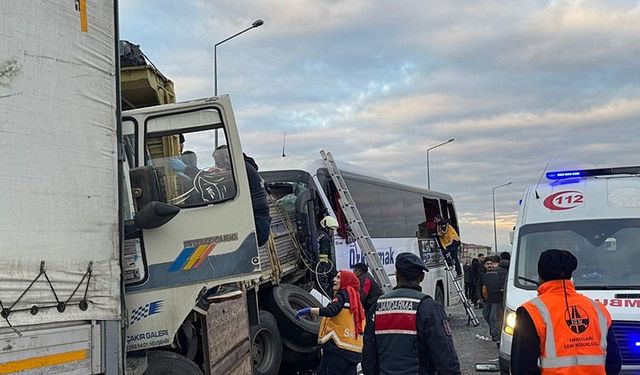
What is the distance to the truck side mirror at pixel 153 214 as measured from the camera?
4938 mm

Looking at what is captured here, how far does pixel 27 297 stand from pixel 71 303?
1.07 feet

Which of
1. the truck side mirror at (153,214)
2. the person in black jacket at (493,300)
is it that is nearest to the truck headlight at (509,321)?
the truck side mirror at (153,214)

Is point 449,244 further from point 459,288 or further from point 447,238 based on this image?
point 459,288

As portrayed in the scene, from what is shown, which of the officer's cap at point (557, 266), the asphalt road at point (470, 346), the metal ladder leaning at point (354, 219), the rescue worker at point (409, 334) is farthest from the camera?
the metal ladder leaning at point (354, 219)

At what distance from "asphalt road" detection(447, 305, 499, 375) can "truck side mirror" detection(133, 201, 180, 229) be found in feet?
19.5

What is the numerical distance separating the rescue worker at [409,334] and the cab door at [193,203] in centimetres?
156

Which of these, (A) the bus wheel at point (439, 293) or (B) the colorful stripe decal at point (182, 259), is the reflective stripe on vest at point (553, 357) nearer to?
(B) the colorful stripe decal at point (182, 259)

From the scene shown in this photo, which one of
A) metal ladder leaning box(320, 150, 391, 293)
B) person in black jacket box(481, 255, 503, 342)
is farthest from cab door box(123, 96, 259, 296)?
person in black jacket box(481, 255, 503, 342)

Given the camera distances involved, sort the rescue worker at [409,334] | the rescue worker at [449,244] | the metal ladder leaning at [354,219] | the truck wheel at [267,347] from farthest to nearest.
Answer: the rescue worker at [449,244]
the metal ladder leaning at [354,219]
the truck wheel at [267,347]
the rescue worker at [409,334]

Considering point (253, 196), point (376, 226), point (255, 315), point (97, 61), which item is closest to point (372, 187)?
point (376, 226)

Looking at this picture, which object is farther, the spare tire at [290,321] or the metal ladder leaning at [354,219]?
the metal ladder leaning at [354,219]

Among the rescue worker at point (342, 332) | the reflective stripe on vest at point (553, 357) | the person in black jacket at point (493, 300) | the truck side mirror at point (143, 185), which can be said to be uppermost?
the truck side mirror at point (143, 185)

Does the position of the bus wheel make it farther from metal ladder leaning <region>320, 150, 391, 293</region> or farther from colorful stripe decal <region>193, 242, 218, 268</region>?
colorful stripe decal <region>193, 242, 218, 268</region>

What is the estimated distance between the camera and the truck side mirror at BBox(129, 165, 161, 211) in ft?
16.5
